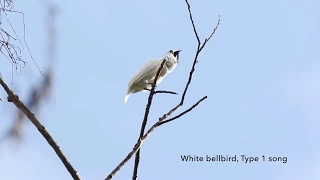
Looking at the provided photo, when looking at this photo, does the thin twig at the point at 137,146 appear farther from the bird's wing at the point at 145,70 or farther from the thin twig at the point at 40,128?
the bird's wing at the point at 145,70

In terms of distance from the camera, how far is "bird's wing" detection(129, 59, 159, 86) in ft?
19.8

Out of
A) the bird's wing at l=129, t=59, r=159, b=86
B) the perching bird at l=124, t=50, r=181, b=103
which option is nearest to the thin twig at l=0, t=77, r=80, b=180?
the perching bird at l=124, t=50, r=181, b=103

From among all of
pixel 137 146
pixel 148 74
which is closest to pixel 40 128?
pixel 137 146

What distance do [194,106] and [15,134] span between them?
3.42 ft

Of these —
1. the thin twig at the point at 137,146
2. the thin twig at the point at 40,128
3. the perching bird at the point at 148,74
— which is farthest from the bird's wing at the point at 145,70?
the thin twig at the point at 40,128

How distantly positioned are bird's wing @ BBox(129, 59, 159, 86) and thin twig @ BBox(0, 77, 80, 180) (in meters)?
4.15

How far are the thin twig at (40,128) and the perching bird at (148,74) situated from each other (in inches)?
159

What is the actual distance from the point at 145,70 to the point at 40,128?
4306 mm

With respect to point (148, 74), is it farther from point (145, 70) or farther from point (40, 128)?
point (40, 128)

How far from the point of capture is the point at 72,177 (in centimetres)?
184

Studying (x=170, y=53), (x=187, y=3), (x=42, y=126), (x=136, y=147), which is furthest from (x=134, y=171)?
(x=170, y=53)

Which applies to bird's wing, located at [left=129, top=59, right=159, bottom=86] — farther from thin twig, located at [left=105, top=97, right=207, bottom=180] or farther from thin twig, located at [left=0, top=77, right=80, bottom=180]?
thin twig, located at [left=0, top=77, right=80, bottom=180]

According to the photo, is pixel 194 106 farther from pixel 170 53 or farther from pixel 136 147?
pixel 170 53

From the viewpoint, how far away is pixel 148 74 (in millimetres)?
6000
